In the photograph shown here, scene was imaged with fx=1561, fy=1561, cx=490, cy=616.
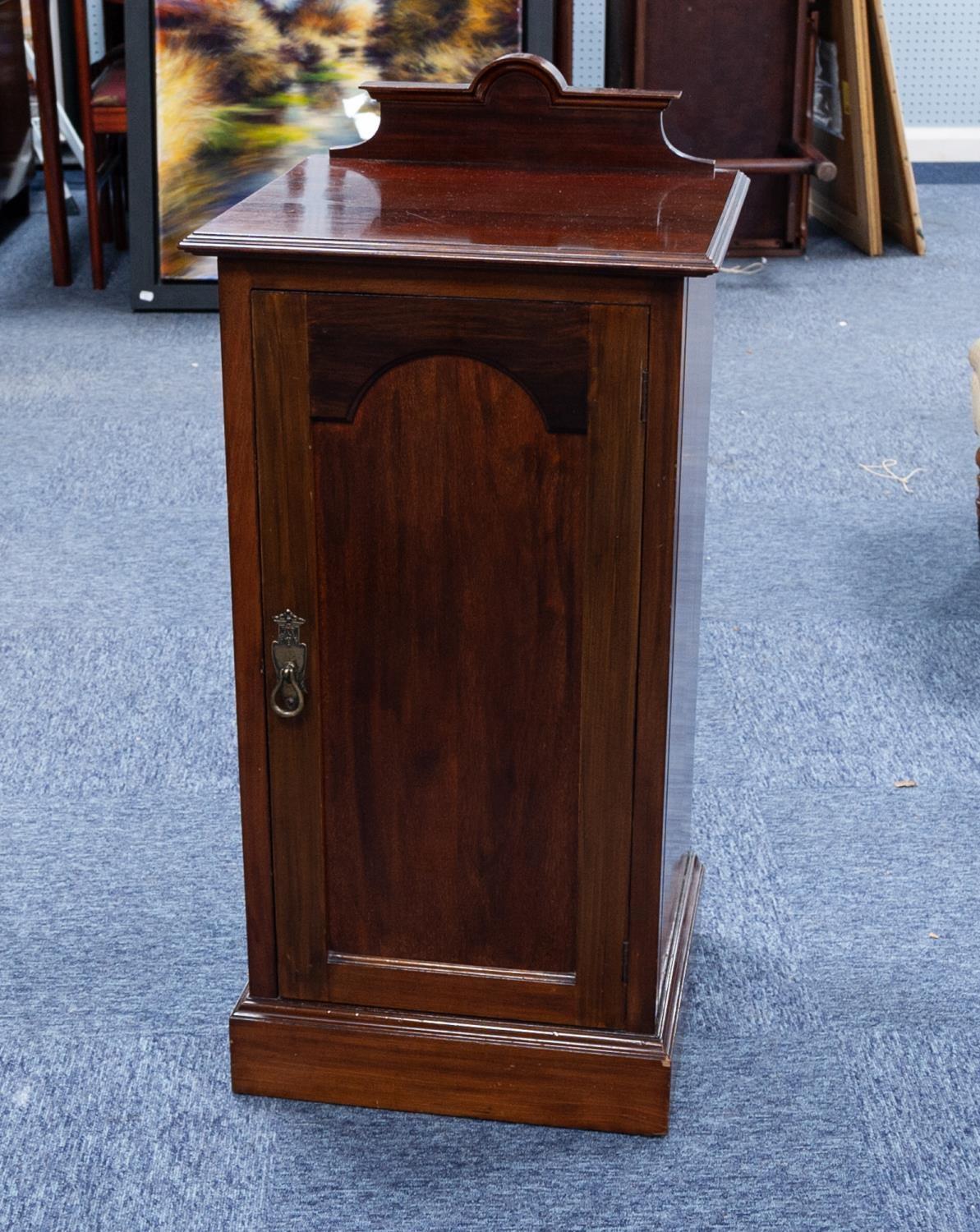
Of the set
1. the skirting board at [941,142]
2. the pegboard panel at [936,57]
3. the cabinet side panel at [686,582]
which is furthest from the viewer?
the skirting board at [941,142]

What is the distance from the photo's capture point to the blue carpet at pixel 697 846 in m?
1.49

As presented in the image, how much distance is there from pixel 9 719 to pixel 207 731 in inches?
11.9

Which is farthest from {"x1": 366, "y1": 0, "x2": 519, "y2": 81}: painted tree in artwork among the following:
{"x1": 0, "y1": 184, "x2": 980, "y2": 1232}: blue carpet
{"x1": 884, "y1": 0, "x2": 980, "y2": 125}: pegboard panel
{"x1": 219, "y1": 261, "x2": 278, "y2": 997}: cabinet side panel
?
{"x1": 219, "y1": 261, "x2": 278, "y2": 997}: cabinet side panel

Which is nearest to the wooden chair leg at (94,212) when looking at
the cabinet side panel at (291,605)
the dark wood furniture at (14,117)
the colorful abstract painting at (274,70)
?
the colorful abstract painting at (274,70)

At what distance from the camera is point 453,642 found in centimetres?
141

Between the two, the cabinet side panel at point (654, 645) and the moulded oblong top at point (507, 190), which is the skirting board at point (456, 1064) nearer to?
the cabinet side panel at point (654, 645)

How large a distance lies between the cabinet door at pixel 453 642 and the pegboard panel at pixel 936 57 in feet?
16.4

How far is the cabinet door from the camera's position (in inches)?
51.6

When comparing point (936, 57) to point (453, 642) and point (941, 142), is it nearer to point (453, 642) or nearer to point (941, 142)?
point (941, 142)

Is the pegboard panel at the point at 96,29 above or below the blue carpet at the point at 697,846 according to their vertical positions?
above

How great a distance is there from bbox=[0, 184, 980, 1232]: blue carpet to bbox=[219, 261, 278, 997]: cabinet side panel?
211 millimetres

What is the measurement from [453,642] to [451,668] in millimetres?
25

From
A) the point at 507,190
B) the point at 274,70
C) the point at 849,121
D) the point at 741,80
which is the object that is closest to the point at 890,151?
the point at 849,121

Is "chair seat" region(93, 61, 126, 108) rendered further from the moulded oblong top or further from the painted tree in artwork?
the moulded oblong top
